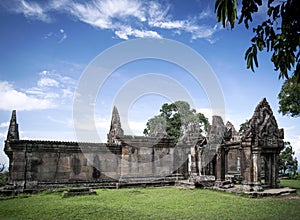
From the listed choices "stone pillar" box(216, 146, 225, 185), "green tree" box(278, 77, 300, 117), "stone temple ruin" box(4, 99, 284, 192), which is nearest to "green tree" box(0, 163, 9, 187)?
"stone temple ruin" box(4, 99, 284, 192)

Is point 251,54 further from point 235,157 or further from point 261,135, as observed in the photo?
point 235,157

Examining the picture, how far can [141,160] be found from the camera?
→ 18859 millimetres

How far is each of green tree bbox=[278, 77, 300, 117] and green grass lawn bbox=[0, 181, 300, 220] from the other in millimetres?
13152

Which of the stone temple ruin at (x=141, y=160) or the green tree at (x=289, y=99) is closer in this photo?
the stone temple ruin at (x=141, y=160)

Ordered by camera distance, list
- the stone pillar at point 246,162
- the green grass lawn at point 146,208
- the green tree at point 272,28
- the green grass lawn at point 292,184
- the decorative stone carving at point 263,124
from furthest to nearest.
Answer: the green grass lawn at point 292,184, the decorative stone carving at point 263,124, the stone pillar at point 246,162, the green grass lawn at point 146,208, the green tree at point 272,28

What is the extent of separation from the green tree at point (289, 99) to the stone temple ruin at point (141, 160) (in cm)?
776

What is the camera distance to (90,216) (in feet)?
29.0

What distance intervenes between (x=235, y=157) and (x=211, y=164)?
6786mm

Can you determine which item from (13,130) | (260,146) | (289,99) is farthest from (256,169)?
(13,130)

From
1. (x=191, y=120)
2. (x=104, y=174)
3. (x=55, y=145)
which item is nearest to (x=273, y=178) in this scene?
(x=104, y=174)

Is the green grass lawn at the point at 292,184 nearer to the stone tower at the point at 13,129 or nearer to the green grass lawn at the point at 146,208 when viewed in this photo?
the green grass lawn at the point at 146,208

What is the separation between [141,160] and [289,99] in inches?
560

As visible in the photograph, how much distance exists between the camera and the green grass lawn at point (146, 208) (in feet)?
29.6

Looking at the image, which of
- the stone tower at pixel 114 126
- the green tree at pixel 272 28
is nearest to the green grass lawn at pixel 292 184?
the stone tower at pixel 114 126
